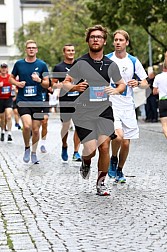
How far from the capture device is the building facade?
6338 cm

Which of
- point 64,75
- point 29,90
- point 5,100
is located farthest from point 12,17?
point 29,90

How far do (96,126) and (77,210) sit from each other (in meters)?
1.39

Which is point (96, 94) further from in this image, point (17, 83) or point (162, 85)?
point (162, 85)

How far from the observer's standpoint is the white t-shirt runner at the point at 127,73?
9.25 meters

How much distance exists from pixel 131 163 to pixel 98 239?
6264 mm

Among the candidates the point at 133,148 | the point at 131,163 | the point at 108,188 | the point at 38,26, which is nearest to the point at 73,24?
the point at 38,26

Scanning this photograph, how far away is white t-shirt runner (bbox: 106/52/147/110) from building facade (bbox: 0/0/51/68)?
54.4m

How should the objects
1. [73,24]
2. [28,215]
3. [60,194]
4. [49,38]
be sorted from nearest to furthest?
[28,215], [60,194], [73,24], [49,38]

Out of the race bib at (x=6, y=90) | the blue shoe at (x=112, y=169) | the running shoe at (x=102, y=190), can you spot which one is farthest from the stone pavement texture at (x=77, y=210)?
the race bib at (x=6, y=90)

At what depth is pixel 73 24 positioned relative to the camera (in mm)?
41156

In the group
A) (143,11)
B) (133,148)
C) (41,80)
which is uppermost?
(143,11)

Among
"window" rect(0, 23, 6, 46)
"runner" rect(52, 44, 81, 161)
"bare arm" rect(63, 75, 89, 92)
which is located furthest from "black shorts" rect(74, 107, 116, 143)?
"window" rect(0, 23, 6, 46)

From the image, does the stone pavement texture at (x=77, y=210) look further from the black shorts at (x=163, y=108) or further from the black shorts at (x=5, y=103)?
the black shorts at (x=5, y=103)

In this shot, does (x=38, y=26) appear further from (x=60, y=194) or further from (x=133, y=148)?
(x=60, y=194)
